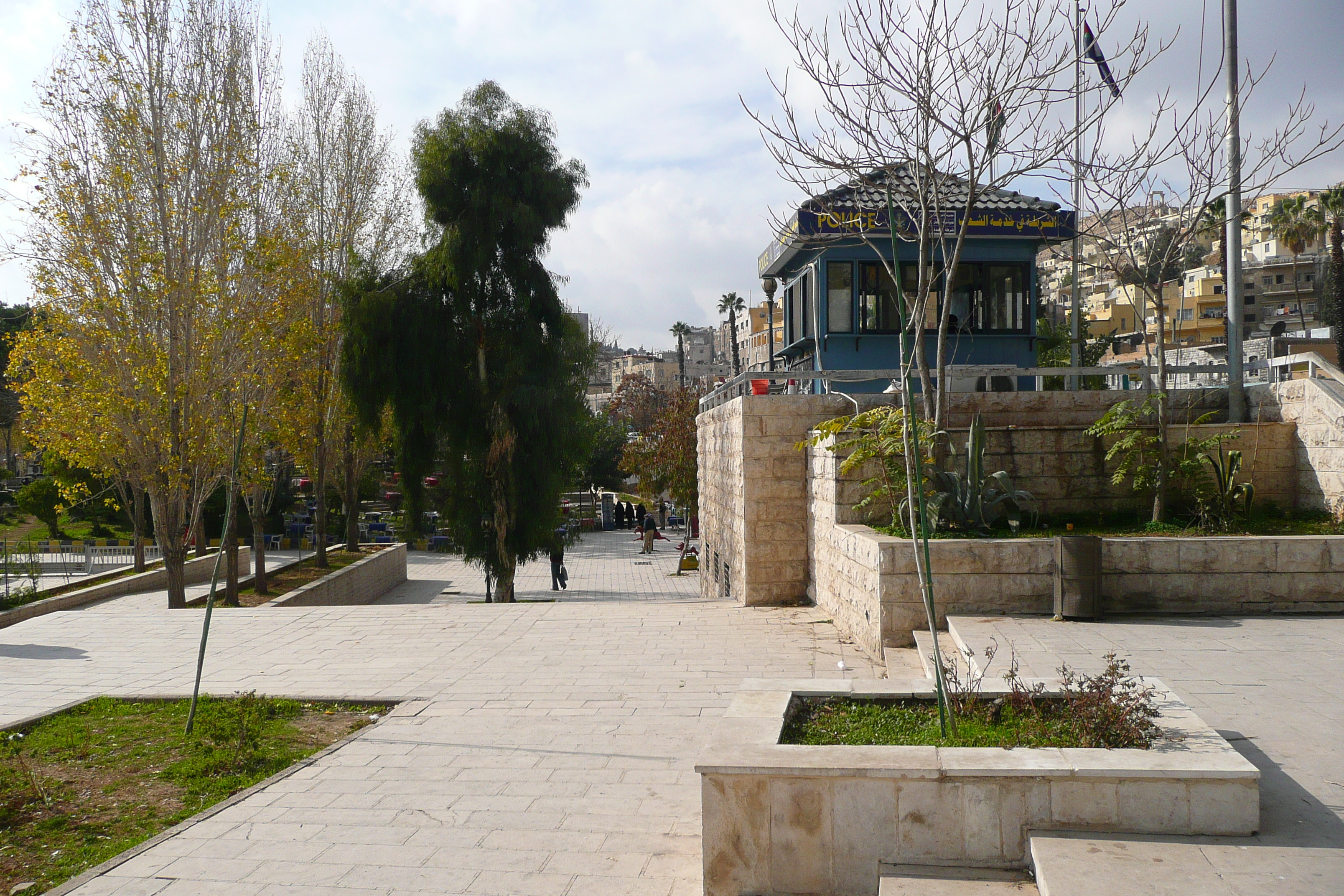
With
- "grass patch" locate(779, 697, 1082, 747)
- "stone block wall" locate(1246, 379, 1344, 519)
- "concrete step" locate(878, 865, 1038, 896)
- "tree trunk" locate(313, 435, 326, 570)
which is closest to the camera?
"concrete step" locate(878, 865, 1038, 896)

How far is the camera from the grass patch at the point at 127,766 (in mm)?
4652

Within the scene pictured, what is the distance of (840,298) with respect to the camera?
13672 millimetres

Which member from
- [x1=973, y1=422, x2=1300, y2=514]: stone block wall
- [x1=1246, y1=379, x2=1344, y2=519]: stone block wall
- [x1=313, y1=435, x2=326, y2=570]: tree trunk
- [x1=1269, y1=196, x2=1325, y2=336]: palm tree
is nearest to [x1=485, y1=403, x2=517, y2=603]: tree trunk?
[x1=313, y1=435, x2=326, y2=570]: tree trunk

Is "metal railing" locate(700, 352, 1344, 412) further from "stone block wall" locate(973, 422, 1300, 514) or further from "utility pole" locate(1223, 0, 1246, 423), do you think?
"stone block wall" locate(973, 422, 1300, 514)

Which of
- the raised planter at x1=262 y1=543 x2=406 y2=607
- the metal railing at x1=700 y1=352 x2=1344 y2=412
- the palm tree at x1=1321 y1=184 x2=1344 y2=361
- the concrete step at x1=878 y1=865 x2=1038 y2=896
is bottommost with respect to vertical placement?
the raised planter at x1=262 y1=543 x2=406 y2=607

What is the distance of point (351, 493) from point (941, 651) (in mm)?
21448

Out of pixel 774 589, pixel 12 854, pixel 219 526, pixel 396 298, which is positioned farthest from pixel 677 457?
pixel 12 854

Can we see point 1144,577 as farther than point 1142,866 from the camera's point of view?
Yes

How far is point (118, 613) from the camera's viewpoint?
1292cm

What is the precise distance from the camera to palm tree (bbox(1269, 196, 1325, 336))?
37.4 m

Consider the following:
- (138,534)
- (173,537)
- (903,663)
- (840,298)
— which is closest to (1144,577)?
(903,663)

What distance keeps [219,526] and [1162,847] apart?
3141 centimetres

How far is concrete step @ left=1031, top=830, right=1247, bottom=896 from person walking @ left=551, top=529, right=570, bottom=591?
16261 millimetres

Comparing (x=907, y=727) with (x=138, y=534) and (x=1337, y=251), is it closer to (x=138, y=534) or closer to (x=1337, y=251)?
(x=138, y=534)
